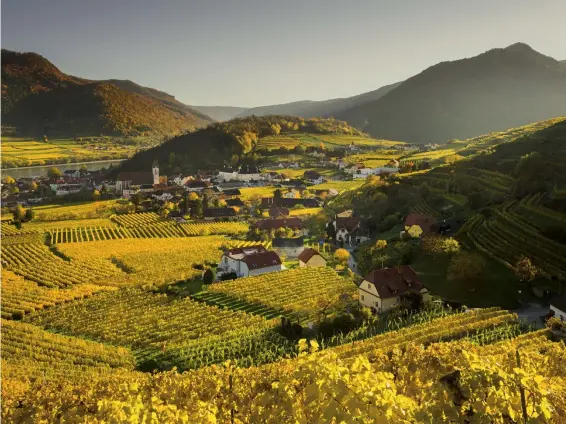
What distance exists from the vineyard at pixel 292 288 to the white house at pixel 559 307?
530 inches

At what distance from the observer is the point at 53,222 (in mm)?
71812

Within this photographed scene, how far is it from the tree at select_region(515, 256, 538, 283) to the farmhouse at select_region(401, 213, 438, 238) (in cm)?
1277

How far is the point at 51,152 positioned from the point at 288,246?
158m

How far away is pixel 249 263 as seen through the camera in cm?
4253

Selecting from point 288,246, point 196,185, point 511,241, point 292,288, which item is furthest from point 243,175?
point 511,241

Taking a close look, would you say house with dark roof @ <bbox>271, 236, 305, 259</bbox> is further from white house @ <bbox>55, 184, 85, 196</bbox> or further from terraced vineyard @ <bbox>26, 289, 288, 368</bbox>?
white house @ <bbox>55, 184, 85, 196</bbox>

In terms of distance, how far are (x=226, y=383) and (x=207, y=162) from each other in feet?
423

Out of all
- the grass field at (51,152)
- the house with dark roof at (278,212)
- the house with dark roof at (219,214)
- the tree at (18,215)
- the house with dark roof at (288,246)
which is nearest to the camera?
the house with dark roof at (288,246)

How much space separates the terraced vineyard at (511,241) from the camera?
31078mm

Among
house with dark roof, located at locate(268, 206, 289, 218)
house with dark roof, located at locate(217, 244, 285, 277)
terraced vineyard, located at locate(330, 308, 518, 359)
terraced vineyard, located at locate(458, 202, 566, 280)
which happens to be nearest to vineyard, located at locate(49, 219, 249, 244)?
house with dark roof, located at locate(268, 206, 289, 218)

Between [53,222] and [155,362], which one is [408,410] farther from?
[53,222]

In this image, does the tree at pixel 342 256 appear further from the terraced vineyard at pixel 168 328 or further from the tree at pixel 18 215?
the tree at pixel 18 215

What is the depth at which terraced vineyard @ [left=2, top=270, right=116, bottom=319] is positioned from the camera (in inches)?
1362

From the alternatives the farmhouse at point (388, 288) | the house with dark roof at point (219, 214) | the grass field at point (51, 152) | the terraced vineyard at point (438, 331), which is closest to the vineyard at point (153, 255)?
the house with dark roof at point (219, 214)
